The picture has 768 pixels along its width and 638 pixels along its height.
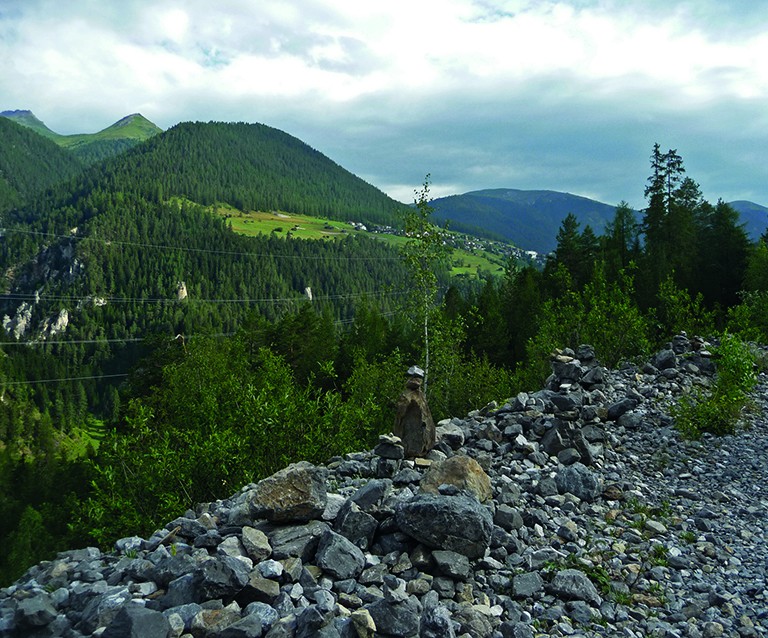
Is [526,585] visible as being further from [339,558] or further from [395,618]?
[339,558]

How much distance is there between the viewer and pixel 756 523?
39.9 ft

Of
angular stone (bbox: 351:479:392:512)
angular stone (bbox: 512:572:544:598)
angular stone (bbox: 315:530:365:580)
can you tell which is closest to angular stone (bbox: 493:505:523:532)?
angular stone (bbox: 512:572:544:598)

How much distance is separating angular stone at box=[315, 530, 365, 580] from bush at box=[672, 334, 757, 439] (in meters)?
12.2

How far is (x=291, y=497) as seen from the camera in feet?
36.0

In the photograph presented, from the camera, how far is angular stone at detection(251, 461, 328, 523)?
10852 millimetres

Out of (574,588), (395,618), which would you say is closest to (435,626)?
(395,618)

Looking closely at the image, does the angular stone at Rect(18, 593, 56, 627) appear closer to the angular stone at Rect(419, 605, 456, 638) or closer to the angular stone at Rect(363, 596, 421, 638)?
the angular stone at Rect(363, 596, 421, 638)

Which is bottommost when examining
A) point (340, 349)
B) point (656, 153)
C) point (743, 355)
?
point (340, 349)

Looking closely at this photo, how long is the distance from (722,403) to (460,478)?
10651 millimetres

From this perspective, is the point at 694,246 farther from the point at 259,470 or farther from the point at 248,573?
the point at 248,573

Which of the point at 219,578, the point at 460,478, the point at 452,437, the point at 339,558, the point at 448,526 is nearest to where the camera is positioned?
the point at 219,578

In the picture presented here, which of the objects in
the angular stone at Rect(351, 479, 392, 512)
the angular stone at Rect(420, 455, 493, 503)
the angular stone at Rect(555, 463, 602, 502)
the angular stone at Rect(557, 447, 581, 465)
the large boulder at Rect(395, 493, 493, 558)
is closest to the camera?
the large boulder at Rect(395, 493, 493, 558)

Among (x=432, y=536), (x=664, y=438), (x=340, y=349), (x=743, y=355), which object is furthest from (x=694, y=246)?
(x=432, y=536)

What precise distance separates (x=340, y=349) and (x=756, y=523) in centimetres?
7360
